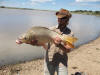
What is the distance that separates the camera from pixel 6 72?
749cm

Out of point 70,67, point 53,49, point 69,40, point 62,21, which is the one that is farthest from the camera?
point 70,67

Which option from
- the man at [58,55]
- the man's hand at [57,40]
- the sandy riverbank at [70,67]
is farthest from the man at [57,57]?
the sandy riverbank at [70,67]

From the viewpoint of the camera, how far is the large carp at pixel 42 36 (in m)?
3.72

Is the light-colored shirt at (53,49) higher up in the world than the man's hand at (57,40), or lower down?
lower down

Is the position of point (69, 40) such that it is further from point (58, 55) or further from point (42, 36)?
point (58, 55)

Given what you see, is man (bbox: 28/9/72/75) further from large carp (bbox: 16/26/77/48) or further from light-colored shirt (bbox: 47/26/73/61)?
large carp (bbox: 16/26/77/48)

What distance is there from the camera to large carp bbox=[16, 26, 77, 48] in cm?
372

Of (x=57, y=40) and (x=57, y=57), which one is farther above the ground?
(x=57, y=40)

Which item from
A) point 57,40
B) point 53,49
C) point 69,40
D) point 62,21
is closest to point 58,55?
point 53,49

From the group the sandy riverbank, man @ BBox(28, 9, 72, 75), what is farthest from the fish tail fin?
the sandy riverbank

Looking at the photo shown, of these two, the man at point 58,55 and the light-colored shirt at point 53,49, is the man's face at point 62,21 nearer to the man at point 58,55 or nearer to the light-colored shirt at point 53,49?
the man at point 58,55

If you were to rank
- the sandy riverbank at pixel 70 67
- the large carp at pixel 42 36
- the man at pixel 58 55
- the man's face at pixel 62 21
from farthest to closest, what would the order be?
the sandy riverbank at pixel 70 67
the man at pixel 58 55
the man's face at pixel 62 21
the large carp at pixel 42 36

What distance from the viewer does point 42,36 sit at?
385 centimetres

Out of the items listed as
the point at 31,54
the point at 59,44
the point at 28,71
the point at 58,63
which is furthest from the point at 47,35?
the point at 31,54
